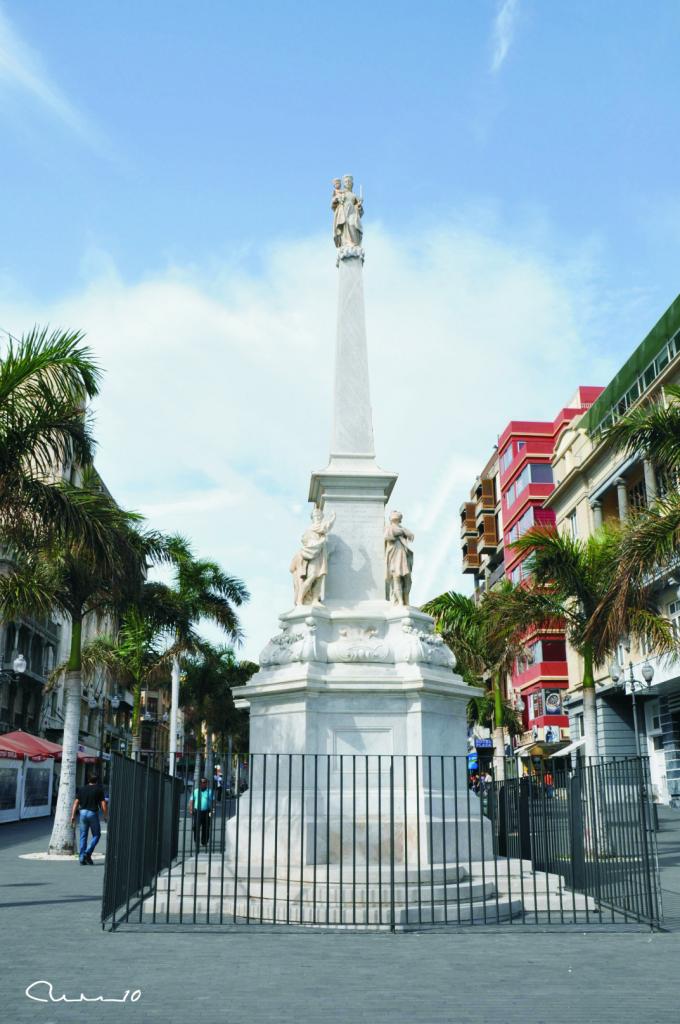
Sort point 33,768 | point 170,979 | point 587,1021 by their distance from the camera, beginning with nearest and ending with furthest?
point 587,1021 < point 170,979 < point 33,768

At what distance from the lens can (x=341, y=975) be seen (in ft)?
26.1

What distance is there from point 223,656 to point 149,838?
41.0 m

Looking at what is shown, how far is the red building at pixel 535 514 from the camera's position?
55.4m

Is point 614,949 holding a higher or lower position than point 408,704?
lower

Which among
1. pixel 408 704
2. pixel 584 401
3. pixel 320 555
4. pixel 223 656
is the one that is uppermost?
pixel 584 401

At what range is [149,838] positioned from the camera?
1310 cm

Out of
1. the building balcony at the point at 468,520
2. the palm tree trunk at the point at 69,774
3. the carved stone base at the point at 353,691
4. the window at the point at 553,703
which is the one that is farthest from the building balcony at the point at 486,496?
the carved stone base at the point at 353,691

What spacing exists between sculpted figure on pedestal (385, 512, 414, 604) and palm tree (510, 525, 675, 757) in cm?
566

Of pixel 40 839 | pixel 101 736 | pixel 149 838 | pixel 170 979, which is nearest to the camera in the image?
pixel 170 979

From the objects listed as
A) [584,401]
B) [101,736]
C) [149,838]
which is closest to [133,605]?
[149,838]

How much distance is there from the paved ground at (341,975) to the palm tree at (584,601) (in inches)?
394

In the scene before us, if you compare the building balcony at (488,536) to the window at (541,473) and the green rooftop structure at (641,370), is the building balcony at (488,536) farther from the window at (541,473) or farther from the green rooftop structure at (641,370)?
the green rooftop structure at (641,370)

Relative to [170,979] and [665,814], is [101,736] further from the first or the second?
[170,979]

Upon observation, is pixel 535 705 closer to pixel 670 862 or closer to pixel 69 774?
pixel 670 862
